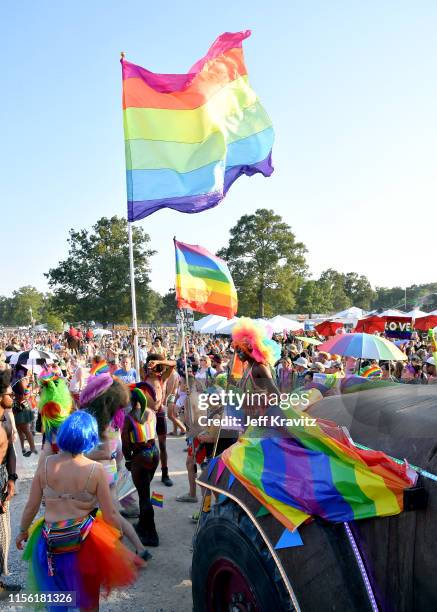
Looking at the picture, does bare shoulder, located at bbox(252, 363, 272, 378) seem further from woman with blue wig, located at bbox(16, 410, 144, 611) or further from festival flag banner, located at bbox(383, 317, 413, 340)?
festival flag banner, located at bbox(383, 317, 413, 340)


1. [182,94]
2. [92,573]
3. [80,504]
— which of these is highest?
[182,94]

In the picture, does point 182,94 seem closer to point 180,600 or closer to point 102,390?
point 102,390

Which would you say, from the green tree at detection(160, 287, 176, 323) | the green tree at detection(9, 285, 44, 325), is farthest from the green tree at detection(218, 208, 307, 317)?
the green tree at detection(9, 285, 44, 325)

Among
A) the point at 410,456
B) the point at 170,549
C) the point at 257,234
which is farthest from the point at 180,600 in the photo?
the point at 257,234

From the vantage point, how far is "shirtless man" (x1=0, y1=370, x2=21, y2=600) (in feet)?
13.1

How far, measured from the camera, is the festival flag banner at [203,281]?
622 cm

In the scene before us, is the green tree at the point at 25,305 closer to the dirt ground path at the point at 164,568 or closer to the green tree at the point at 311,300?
the green tree at the point at 311,300

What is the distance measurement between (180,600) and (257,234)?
140 feet

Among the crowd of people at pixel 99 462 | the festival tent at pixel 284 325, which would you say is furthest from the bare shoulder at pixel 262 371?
the festival tent at pixel 284 325

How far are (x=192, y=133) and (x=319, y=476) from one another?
5029 mm

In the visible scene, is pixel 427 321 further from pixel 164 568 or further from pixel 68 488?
pixel 68 488

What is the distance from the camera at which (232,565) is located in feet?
8.00

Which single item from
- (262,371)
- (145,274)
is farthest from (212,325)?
(145,274)

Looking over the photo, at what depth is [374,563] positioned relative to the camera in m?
1.91
